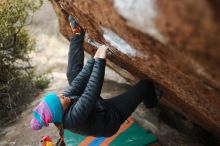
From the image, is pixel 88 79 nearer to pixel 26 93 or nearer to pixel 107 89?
pixel 107 89

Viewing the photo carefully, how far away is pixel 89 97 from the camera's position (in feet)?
15.4

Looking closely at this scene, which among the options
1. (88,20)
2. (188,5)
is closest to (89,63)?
(88,20)

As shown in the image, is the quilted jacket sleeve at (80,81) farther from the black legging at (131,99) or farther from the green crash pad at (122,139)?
the green crash pad at (122,139)

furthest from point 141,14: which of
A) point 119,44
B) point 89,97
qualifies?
point 89,97

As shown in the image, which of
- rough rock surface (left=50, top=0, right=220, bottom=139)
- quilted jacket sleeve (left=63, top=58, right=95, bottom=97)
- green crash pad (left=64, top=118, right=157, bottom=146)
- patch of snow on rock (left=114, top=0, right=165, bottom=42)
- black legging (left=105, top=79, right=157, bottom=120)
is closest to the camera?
rough rock surface (left=50, top=0, right=220, bottom=139)

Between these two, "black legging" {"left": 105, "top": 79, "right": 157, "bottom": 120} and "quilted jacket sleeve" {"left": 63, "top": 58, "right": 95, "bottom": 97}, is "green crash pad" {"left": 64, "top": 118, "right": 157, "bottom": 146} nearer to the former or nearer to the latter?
"black legging" {"left": 105, "top": 79, "right": 157, "bottom": 120}

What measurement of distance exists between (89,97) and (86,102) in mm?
79

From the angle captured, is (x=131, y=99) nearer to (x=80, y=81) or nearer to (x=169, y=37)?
(x=80, y=81)

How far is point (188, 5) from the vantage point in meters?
2.63

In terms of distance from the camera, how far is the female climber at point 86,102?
4746 millimetres

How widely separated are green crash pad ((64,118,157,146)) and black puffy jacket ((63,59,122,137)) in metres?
1.10

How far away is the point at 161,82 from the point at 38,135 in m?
2.91

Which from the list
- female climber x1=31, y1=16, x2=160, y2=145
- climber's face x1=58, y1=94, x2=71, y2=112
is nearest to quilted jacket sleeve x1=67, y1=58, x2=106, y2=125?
female climber x1=31, y1=16, x2=160, y2=145

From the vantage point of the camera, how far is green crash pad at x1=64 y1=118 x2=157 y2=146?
6.37 meters
